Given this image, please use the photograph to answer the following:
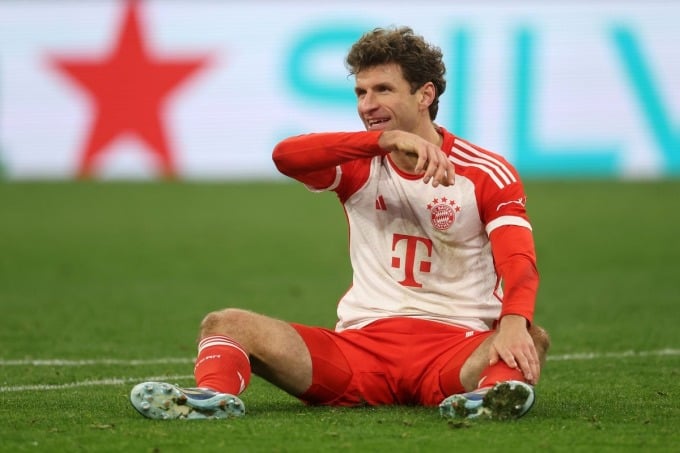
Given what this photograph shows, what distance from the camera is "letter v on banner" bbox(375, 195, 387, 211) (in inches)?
243

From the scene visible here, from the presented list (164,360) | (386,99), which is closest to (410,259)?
(386,99)

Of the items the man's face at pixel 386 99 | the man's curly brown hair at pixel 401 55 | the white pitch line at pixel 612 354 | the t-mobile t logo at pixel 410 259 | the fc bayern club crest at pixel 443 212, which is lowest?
the white pitch line at pixel 612 354

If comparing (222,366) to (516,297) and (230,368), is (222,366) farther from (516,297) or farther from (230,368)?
(516,297)

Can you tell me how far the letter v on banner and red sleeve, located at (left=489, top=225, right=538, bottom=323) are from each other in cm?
55

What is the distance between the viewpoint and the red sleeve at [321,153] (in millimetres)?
5754

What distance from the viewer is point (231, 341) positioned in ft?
18.7

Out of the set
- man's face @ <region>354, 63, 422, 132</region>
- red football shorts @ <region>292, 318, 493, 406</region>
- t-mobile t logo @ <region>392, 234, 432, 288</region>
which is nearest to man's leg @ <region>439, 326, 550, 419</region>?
red football shorts @ <region>292, 318, 493, 406</region>

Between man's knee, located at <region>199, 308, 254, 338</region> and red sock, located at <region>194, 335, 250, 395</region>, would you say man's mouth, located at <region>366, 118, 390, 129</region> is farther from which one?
red sock, located at <region>194, 335, 250, 395</region>

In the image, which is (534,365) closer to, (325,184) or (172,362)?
(325,184)

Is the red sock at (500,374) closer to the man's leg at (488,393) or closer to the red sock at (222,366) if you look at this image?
the man's leg at (488,393)

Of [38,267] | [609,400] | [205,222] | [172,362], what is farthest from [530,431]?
[205,222]

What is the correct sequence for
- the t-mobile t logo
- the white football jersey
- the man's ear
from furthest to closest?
1. the man's ear
2. the t-mobile t logo
3. the white football jersey

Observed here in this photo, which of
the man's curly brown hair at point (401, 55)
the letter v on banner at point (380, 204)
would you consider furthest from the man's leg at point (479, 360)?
the man's curly brown hair at point (401, 55)

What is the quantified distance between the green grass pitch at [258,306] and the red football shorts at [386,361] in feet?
0.42
